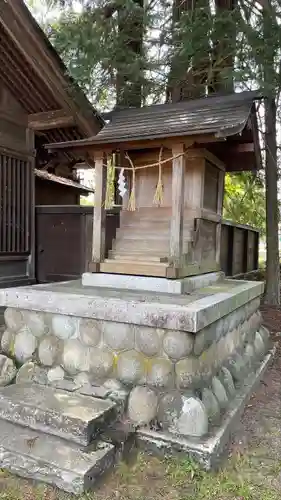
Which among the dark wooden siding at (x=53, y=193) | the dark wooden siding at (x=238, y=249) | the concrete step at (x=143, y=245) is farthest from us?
the dark wooden siding at (x=53, y=193)

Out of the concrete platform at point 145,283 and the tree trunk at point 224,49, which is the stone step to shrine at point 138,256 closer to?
the concrete platform at point 145,283

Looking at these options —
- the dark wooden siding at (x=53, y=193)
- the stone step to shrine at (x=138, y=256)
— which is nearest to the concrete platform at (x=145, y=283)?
the stone step to shrine at (x=138, y=256)

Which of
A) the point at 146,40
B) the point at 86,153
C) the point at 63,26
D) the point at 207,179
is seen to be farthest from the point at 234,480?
the point at 146,40

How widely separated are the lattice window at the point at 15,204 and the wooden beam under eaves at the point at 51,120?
2.31 ft

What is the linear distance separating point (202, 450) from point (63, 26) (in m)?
5.90

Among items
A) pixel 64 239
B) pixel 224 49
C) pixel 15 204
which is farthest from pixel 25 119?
pixel 224 49

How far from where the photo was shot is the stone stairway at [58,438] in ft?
7.08

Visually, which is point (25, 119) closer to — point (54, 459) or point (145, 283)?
point (145, 283)

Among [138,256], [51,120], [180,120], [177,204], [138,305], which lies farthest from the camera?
[51,120]

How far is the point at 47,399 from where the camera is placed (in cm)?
264

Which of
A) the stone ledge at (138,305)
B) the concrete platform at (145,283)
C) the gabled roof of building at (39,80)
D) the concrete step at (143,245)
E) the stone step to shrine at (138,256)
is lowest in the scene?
the stone ledge at (138,305)

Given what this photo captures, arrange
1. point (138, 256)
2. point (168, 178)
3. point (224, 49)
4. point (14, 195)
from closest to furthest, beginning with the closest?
1. point (138, 256)
2. point (168, 178)
3. point (224, 49)
4. point (14, 195)

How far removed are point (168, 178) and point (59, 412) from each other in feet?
8.97

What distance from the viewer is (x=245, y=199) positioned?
30.0 ft
